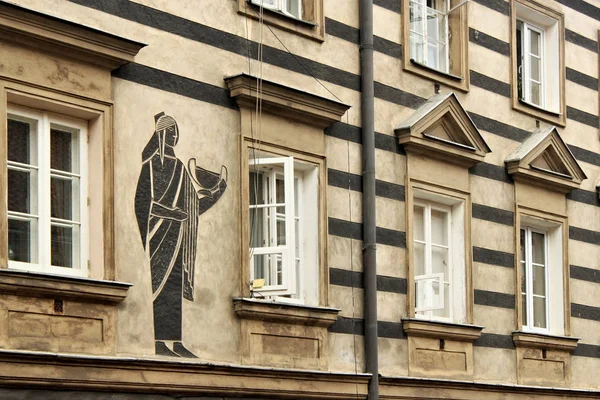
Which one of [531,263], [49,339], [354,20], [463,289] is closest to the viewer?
[49,339]

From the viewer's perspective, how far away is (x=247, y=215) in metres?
16.5

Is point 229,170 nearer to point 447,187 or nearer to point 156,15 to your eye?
point 156,15

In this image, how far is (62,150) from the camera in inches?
583

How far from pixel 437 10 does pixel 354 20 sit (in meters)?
2.45

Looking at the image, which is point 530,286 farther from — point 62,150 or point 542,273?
point 62,150

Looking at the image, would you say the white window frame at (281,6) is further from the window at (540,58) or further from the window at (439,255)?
the window at (540,58)

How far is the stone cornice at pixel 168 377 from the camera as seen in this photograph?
44.6 ft

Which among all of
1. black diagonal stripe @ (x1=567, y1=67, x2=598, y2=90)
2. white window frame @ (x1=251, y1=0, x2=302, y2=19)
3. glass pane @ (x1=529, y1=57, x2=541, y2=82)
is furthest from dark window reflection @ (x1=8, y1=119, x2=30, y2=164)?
black diagonal stripe @ (x1=567, y1=67, x2=598, y2=90)

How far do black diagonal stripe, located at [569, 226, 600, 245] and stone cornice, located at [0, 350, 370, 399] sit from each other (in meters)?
5.96

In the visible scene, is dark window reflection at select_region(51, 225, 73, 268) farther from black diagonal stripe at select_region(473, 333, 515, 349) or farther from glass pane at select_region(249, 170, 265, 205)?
black diagonal stripe at select_region(473, 333, 515, 349)

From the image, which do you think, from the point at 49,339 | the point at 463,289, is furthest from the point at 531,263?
the point at 49,339

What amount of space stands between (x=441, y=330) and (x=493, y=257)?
1.88m

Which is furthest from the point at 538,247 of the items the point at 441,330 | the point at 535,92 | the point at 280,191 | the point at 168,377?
the point at 168,377

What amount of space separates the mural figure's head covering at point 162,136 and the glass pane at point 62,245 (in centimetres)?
124
